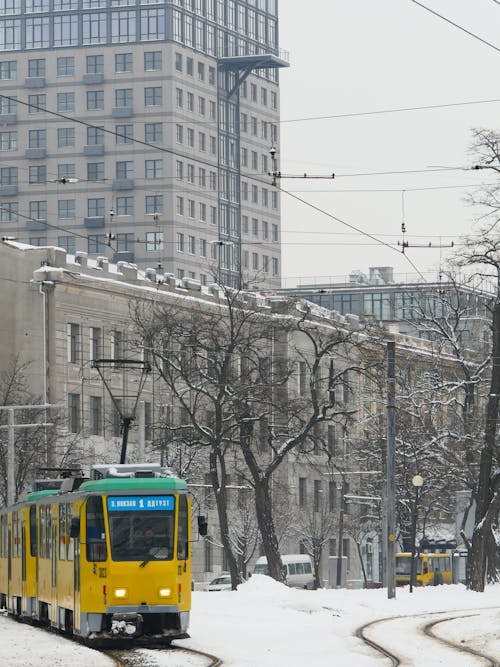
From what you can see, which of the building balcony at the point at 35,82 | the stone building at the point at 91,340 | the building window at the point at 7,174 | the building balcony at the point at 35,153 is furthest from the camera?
the building window at the point at 7,174

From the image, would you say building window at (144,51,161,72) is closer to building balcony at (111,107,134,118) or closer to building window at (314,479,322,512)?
building balcony at (111,107,134,118)

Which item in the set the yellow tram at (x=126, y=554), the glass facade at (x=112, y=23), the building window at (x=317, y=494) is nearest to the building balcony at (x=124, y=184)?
the glass facade at (x=112, y=23)

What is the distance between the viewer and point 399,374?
71.6 m

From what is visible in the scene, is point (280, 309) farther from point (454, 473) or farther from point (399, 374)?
point (454, 473)

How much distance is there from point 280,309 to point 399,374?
5205 millimetres

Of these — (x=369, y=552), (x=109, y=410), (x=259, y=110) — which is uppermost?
(x=259, y=110)

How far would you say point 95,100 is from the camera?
157 meters

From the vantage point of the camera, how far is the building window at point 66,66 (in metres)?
157

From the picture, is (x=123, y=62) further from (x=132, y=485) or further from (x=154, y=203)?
(x=132, y=485)

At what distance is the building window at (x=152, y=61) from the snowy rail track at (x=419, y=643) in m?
122

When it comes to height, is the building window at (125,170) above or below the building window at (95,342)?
above

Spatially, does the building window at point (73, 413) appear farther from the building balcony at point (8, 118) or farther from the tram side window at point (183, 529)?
the building balcony at point (8, 118)

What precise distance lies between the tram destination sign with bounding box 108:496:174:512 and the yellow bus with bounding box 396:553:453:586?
2398 inches

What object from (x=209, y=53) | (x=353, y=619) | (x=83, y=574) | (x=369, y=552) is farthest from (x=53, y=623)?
(x=209, y=53)
